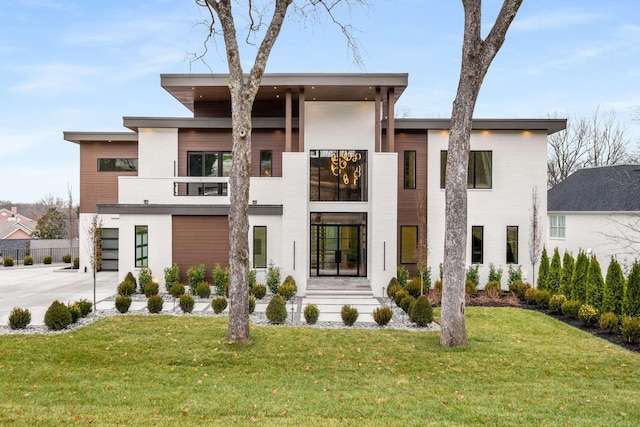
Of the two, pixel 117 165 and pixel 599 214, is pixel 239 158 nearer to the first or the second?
pixel 117 165

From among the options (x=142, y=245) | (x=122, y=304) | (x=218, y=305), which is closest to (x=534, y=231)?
(x=218, y=305)

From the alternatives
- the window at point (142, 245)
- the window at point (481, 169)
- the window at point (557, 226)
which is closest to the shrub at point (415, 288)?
the window at point (481, 169)

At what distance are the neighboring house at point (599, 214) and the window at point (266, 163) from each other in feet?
44.3

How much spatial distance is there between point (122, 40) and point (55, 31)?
10.6ft

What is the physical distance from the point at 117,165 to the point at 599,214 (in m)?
23.6

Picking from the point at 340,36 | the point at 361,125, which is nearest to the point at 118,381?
the point at 340,36

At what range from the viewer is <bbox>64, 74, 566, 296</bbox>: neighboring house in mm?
16266

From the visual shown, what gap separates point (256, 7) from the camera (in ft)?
33.8

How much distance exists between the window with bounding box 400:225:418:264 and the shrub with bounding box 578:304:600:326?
7068mm

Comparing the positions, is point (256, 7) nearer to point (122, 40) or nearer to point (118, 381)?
point (118, 381)

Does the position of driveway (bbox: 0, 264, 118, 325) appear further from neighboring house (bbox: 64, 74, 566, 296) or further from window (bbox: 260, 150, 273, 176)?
window (bbox: 260, 150, 273, 176)

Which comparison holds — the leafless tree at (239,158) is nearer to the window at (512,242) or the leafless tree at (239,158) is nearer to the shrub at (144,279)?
the shrub at (144,279)

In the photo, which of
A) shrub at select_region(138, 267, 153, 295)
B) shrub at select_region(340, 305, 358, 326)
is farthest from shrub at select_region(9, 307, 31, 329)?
shrub at select_region(340, 305, 358, 326)

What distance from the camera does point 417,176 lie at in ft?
59.4
